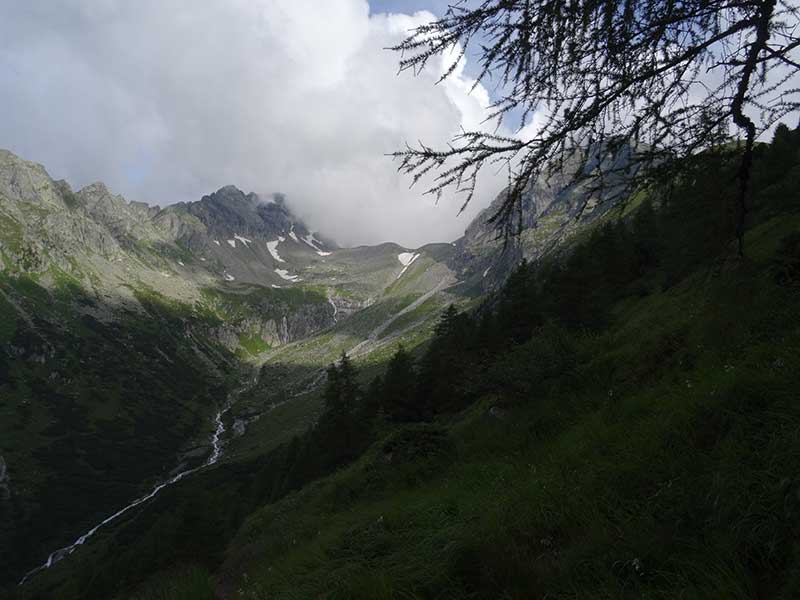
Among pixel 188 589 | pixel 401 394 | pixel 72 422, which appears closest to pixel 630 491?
pixel 188 589

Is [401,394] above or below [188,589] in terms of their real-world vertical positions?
below

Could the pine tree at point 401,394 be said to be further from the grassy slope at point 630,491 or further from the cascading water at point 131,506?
the cascading water at point 131,506

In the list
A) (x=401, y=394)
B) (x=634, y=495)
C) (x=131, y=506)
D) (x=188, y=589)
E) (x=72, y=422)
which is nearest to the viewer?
(x=634, y=495)

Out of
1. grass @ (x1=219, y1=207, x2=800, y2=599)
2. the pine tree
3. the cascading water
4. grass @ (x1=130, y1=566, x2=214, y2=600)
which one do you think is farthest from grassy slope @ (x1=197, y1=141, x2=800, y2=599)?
the cascading water

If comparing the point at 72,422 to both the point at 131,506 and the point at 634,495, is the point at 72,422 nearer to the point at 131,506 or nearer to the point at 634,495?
the point at 131,506

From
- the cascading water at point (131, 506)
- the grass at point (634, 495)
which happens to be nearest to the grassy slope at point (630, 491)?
the grass at point (634, 495)

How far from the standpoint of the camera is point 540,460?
7164mm

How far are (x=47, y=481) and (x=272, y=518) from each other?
122966 mm

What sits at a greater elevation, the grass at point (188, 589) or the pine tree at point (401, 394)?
the grass at point (188, 589)

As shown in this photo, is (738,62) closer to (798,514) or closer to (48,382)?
(798,514)

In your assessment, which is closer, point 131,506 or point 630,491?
point 630,491

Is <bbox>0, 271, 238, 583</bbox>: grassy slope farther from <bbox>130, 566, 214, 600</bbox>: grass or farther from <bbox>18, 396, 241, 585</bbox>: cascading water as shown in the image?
<bbox>130, 566, 214, 600</bbox>: grass

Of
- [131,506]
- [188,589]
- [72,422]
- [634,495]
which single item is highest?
[72,422]

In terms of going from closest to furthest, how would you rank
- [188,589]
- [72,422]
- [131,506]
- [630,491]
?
1. [630,491]
2. [188,589]
3. [131,506]
4. [72,422]
